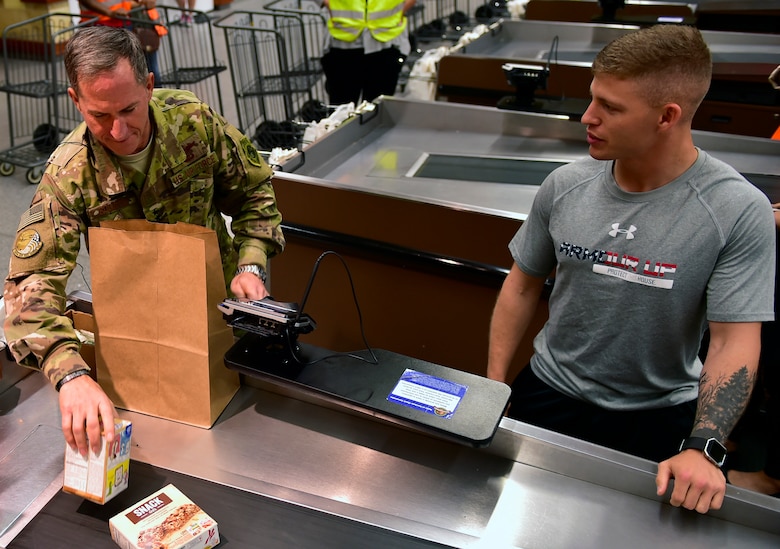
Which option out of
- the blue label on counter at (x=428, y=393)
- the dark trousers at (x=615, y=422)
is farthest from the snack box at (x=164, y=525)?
the dark trousers at (x=615, y=422)

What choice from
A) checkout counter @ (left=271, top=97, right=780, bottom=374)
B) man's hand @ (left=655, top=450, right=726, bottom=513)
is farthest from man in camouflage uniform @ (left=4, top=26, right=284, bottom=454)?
man's hand @ (left=655, top=450, right=726, bottom=513)

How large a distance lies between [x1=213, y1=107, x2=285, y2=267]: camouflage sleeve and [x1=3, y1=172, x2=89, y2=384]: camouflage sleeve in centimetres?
43

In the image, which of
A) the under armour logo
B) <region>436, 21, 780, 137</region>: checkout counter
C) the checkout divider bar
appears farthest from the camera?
<region>436, 21, 780, 137</region>: checkout counter

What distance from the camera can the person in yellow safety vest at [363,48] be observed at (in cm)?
446

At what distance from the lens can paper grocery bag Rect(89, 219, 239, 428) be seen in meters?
1.39

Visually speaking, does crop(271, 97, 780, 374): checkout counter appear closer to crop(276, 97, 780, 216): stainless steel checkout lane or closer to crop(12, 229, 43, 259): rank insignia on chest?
crop(276, 97, 780, 216): stainless steel checkout lane

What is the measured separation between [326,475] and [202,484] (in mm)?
240

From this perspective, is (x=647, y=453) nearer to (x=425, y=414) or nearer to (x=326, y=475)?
(x=425, y=414)

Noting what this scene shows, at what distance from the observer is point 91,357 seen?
5.20ft

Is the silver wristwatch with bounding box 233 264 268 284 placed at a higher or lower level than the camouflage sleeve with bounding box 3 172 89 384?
lower

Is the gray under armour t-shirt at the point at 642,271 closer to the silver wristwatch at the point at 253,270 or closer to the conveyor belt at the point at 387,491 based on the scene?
the conveyor belt at the point at 387,491

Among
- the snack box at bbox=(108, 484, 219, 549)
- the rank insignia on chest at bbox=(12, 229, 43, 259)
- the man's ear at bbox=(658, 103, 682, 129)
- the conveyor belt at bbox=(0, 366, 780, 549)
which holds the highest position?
the man's ear at bbox=(658, 103, 682, 129)

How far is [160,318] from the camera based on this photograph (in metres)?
1.42

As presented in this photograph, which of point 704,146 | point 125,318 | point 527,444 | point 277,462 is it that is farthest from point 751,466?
point 125,318
